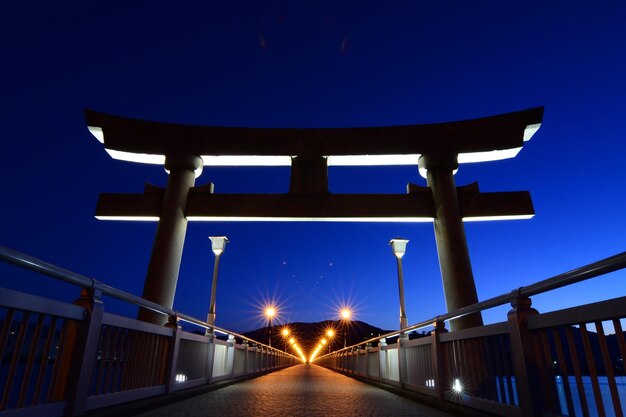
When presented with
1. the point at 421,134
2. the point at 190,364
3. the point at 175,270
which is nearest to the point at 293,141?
the point at 421,134

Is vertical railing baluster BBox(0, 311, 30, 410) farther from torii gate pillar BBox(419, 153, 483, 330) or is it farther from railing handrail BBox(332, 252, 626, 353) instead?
torii gate pillar BBox(419, 153, 483, 330)

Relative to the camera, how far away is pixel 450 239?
8.94 metres

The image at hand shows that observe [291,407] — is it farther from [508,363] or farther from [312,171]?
[312,171]

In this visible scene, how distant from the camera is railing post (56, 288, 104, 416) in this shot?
315cm

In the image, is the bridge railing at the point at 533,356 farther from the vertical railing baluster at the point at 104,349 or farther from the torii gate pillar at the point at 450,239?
the vertical railing baluster at the point at 104,349

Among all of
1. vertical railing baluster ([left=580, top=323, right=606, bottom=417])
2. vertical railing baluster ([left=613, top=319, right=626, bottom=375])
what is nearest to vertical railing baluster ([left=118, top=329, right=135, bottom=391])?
vertical railing baluster ([left=580, top=323, right=606, bottom=417])

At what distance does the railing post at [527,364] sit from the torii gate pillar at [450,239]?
5.03m

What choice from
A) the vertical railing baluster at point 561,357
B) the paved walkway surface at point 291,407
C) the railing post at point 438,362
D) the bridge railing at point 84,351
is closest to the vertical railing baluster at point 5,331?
the bridge railing at point 84,351

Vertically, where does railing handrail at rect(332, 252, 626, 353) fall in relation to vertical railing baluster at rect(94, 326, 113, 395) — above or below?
above

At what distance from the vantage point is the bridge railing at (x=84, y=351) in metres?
2.57

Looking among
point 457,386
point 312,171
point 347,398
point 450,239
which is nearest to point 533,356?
point 457,386

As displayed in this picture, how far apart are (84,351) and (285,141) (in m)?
7.72

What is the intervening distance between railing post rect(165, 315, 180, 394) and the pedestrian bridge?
0.05ft

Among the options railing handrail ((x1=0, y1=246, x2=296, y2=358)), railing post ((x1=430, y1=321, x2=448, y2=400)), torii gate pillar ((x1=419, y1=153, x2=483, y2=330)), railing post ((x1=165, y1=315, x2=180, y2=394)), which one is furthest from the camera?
torii gate pillar ((x1=419, y1=153, x2=483, y2=330))
